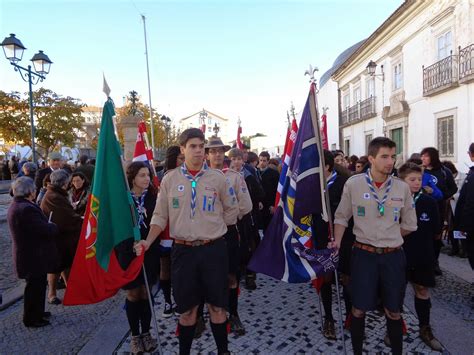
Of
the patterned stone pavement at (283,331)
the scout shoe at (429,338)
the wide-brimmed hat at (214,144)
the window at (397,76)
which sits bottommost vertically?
the patterned stone pavement at (283,331)

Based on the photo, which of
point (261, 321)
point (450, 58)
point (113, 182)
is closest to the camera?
point (113, 182)

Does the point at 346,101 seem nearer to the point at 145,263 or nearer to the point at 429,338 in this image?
the point at 429,338

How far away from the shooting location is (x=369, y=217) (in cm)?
307

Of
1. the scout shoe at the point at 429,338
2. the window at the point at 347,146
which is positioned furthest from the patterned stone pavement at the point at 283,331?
the window at the point at 347,146

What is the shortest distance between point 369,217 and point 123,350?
2821 millimetres

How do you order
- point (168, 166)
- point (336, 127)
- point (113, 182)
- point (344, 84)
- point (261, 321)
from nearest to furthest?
point (113, 182), point (261, 321), point (168, 166), point (344, 84), point (336, 127)

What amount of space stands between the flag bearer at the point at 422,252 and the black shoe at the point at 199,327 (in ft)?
7.62

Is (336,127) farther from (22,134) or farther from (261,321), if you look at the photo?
(261,321)

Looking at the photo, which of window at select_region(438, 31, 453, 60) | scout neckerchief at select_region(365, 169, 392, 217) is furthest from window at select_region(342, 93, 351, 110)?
scout neckerchief at select_region(365, 169, 392, 217)

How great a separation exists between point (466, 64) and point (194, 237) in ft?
42.5

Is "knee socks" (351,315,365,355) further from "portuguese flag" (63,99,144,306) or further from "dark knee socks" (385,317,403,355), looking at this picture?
"portuguese flag" (63,99,144,306)

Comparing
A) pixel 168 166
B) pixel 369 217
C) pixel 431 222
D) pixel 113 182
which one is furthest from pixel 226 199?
pixel 431 222

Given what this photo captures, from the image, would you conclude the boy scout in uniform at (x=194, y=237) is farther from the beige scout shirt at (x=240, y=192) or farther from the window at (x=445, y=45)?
the window at (x=445, y=45)

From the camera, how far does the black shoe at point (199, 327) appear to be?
12.8 ft
